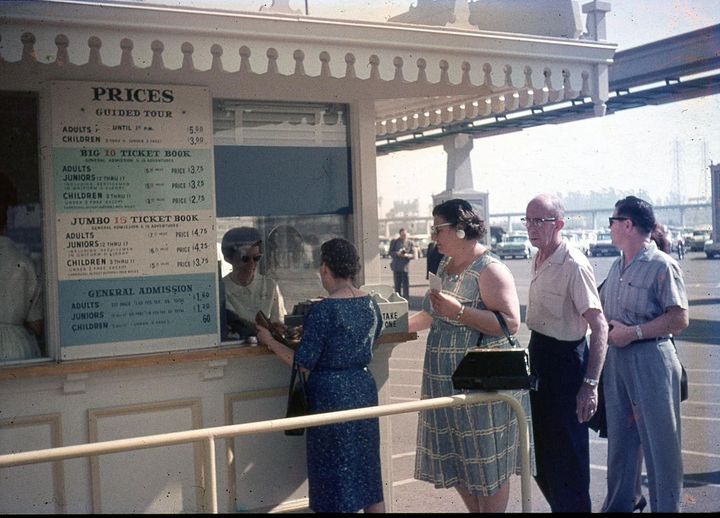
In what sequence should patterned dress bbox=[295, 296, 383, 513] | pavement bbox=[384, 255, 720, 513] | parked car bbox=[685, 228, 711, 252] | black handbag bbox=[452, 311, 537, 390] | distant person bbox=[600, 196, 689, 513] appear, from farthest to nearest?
parked car bbox=[685, 228, 711, 252]
pavement bbox=[384, 255, 720, 513]
distant person bbox=[600, 196, 689, 513]
patterned dress bbox=[295, 296, 383, 513]
black handbag bbox=[452, 311, 537, 390]

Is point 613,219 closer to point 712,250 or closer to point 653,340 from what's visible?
point 653,340

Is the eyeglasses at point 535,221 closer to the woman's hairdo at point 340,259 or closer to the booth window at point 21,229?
the woman's hairdo at point 340,259

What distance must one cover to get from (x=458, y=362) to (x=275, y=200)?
5.43ft

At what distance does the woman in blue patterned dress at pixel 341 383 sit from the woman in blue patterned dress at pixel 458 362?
1.05 feet

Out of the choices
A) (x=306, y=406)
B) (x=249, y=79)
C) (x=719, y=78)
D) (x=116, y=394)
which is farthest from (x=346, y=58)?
(x=719, y=78)

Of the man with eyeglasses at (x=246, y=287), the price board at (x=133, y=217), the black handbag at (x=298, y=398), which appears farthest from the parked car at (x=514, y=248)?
→ the black handbag at (x=298, y=398)

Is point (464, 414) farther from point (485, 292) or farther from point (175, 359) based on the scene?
point (175, 359)

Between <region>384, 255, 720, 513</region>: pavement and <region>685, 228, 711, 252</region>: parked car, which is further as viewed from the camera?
<region>685, 228, 711, 252</region>: parked car

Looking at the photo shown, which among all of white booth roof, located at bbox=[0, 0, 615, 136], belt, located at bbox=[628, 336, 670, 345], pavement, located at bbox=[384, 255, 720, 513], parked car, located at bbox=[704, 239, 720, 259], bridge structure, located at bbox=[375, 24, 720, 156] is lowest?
pavement, located at bbox=[384, 255, 720, 513]

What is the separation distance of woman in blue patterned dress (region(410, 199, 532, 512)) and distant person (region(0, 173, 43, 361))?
211 centimetres

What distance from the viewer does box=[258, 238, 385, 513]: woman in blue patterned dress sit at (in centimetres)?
403

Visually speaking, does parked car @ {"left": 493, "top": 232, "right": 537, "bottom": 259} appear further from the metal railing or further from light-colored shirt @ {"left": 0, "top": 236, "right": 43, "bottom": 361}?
the metal railing

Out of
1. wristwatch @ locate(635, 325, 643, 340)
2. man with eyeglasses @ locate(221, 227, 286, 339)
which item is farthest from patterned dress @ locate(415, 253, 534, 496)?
man with eyeglasses @ locate(221, 227, 286, 339)

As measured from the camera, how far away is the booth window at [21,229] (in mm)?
4375
